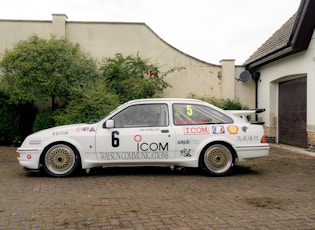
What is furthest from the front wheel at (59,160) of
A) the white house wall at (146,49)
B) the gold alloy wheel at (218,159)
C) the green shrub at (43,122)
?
the white house wall at (146,49)

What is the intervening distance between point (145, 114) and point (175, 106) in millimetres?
648

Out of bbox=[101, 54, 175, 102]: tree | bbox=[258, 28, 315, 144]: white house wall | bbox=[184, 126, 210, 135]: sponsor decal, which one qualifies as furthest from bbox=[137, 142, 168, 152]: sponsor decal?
bbox=[101, 54, 175, 102]: tree

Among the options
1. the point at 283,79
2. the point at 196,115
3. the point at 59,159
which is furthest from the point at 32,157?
the point at 283,79

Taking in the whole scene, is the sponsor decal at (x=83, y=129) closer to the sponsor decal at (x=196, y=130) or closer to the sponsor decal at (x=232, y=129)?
the sponsor decal at (x=196, y=130)

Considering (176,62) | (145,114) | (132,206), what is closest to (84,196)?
(132,206)

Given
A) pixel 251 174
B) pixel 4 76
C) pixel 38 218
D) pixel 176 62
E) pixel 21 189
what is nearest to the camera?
pixel 38 218

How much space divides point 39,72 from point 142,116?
658cm

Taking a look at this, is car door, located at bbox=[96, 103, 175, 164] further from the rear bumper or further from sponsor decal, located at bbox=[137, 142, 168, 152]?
the rear bumper

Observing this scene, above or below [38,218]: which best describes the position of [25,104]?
above

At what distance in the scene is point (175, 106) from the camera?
815cm

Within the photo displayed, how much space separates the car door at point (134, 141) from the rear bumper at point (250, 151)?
1.36 m

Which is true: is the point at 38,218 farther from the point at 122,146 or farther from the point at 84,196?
the point at 122,146

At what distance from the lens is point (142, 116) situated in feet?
26.3

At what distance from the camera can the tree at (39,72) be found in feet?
43.8
